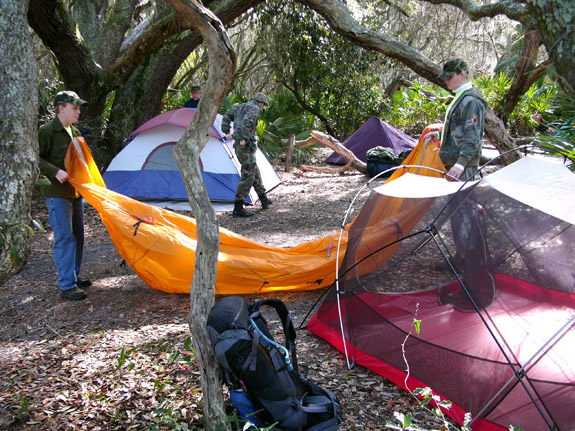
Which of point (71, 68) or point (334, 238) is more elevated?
point (71, 68)

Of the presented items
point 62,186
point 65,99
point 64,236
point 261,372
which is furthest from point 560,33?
point 64,236

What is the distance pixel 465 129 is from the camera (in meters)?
4.11

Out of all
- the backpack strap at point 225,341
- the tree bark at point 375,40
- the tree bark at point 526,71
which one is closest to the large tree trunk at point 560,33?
the backpack strap at point 225,341

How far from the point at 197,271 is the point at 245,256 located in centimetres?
165

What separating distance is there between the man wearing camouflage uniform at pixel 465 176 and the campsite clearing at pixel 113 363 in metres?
0.76

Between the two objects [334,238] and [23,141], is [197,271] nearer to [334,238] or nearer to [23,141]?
[23,141]

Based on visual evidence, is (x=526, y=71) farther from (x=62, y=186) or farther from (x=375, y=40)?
(x=62, y=186)

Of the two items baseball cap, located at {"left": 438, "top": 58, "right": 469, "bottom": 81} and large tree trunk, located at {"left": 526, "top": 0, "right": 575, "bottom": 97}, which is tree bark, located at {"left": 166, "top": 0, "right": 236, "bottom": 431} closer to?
large tree trunk, located at {"left": 526, "top": 0, "right": 575, "bottom": 97}

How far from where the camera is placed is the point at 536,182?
2932 millimetres

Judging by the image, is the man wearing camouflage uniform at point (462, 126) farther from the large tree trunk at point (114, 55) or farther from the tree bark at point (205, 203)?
the large tree trunk at point (114, 55)

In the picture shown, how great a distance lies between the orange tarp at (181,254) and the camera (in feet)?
13.4

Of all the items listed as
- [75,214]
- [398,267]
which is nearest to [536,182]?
[398,267]

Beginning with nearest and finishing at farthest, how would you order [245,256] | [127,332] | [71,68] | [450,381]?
[450,381] → [127,332] → [245,256] → [71,68]

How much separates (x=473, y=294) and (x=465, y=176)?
159cm
